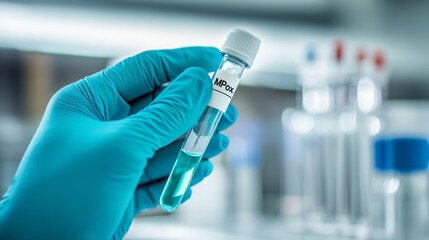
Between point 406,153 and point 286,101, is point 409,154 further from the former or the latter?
point 286,101

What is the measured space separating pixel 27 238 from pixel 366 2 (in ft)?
6.41

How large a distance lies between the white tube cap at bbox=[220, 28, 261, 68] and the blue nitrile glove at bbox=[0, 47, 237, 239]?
7 centimetres

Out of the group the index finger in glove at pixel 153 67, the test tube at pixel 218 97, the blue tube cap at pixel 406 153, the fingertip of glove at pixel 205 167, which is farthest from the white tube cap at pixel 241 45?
the blue tube cap at pixel 406 153

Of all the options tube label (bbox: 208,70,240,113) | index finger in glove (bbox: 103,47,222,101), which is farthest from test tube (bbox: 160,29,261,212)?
index finger in glove (bbox: 103,47,222,101)

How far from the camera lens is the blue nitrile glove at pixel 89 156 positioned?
73cm

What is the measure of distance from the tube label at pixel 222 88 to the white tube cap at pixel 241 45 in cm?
4

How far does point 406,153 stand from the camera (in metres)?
1.20

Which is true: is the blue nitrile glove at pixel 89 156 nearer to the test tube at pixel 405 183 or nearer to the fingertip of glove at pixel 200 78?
the fingertip of glove at pixel 200 78

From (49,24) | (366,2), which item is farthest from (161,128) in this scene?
(366,2)

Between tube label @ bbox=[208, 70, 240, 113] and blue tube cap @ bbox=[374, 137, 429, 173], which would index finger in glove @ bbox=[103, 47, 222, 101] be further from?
blue tube cap @ bbox=[374, 137, 429, 173]

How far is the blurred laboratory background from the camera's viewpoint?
1.45 meters

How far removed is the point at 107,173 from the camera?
29.0 inches

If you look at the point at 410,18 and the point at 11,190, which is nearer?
the point at 11,190

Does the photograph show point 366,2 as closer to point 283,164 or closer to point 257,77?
point 257,77
